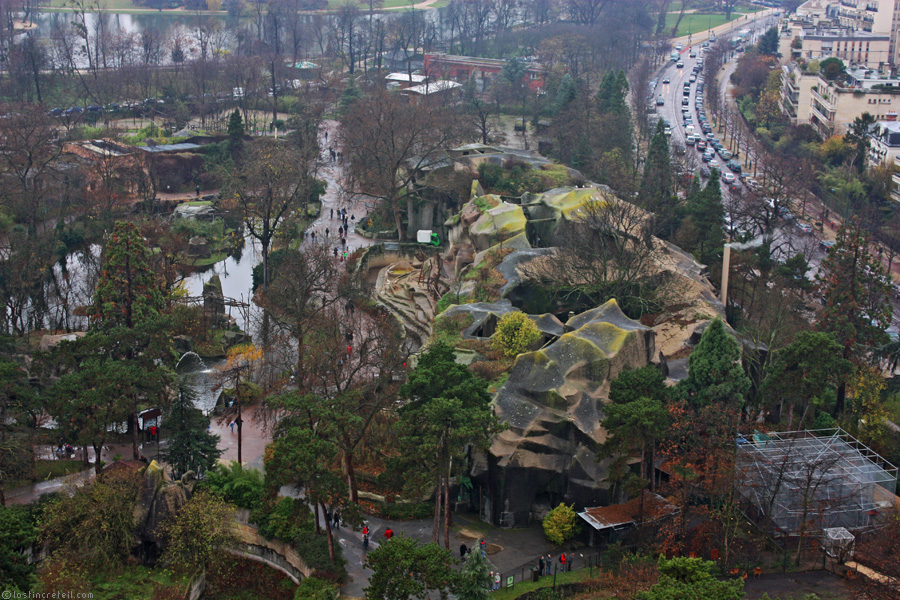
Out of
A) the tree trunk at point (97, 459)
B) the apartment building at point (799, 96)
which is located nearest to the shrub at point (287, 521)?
the tree trunk at point (97, 459)

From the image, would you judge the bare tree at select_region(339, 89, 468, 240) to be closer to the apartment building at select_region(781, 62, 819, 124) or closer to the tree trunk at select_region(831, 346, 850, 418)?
the tree trunk at select_region(831, 346, 850, 418)

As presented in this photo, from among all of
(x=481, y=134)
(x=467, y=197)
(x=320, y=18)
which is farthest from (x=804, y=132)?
(x=320, y=18)

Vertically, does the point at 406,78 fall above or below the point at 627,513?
above

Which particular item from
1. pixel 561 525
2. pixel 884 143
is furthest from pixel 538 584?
pixel 884 143

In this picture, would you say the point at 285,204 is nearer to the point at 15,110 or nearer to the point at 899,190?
the point at 15,110

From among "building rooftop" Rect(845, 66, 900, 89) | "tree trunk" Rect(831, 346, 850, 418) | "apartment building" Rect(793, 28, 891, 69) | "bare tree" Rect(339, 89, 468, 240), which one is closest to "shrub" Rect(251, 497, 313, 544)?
"tree trunk" Rect(831, 346, 850, 418)

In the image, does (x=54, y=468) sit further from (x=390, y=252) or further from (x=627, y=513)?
(x=390, y=252)
